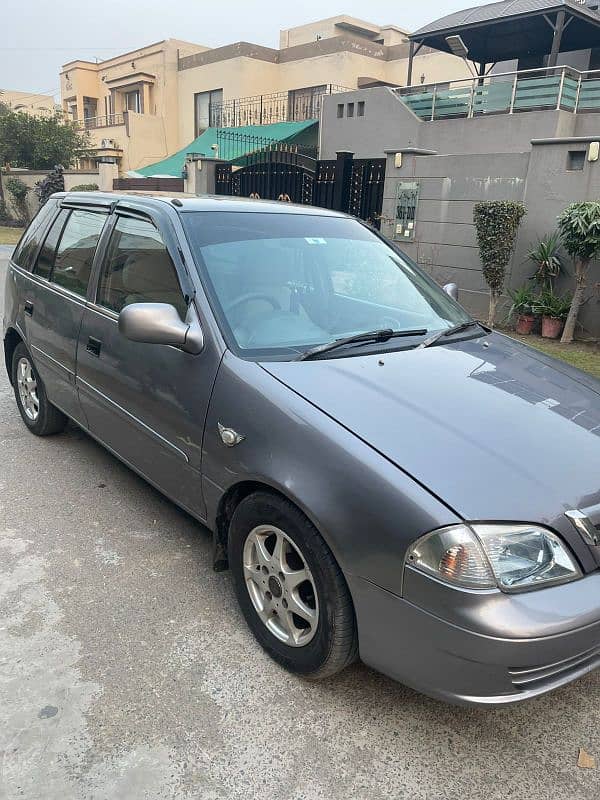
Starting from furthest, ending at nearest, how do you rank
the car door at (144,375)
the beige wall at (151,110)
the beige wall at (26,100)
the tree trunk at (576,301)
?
the beige wall at (26,100) → the beige wall at (151,110) → the tree trunk at (576,301) → the car door at (144,375)

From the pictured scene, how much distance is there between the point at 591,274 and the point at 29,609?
7.60 m

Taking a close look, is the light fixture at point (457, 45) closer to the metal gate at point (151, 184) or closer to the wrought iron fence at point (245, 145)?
the wrought iron fence at point (245, 145)

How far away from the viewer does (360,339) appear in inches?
111

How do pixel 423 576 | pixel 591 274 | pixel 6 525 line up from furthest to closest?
1. pixel 591 274
2. pixel 6 525
3. pixel 423 576

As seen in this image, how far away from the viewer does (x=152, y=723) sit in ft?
7.20

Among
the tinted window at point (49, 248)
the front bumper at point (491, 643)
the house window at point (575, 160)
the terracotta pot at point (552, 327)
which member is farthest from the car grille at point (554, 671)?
the house window at point (575, 160)

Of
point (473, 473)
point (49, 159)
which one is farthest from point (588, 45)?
point (49, 159)

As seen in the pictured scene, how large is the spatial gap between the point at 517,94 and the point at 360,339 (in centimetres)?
1456

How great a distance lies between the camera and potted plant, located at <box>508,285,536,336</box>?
8.46 meters

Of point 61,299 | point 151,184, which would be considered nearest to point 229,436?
point 61,299

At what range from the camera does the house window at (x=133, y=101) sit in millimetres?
33375

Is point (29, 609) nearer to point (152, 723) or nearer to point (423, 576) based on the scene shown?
point (152, 723)

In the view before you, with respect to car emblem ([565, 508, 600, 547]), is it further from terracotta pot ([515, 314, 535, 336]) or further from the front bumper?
terracotta pot ([515, 314, 535, 336])

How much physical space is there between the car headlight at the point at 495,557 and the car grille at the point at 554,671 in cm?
25
